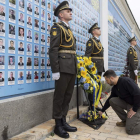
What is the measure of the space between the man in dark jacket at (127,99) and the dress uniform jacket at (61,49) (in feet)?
2.39

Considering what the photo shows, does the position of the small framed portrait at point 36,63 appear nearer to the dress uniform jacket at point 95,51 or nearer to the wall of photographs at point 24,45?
the wall of photographs at point 24,45

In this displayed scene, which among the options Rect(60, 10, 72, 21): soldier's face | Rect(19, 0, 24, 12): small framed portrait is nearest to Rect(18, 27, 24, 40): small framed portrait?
Rect(19, 0, 24, 12): small framed portrait

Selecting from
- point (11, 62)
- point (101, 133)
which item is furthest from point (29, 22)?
point (101, 133)

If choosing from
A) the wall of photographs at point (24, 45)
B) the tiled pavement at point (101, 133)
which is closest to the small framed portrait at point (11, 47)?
the wall of photographs at point (24, 45)

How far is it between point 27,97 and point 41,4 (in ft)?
5.59

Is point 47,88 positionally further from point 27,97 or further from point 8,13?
point 8,13

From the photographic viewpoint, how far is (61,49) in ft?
9.40

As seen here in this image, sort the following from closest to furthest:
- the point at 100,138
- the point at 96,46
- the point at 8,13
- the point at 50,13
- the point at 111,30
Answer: the point at 8,13 → the point at 100,138 → the point at 50,13 → the point at 96,46 → the point at 111,30

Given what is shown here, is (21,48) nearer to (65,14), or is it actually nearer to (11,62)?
(11,62)

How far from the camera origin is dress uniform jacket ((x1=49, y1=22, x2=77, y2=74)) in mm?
2713

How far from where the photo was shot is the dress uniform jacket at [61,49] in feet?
8.90

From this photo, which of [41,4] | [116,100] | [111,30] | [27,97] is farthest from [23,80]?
[111,30]

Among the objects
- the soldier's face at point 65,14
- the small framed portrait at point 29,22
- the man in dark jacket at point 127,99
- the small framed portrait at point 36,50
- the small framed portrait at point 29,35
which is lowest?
the man in dark jacket at point 127,99

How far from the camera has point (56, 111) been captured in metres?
2.85
